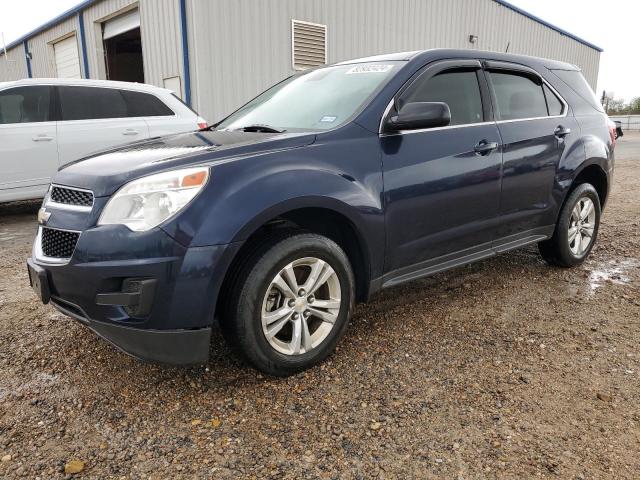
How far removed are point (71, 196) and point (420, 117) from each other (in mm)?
1810

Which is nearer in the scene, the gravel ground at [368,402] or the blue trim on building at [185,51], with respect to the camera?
the gravel ground at [368,402]

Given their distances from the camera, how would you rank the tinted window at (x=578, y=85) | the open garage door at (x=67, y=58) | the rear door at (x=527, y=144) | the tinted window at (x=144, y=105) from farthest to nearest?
1. the open garage door at (x=67, y=58)
2. the tinted window at (x=144, y=105)
3. the tinted window at (x=578, y=85)
4. the rear door at (x=527, y=144)

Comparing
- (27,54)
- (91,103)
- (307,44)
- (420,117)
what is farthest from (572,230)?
(27,54)

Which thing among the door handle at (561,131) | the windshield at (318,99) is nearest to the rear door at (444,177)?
the windshield at (318,99)

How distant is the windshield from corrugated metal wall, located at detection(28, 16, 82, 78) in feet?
38.1

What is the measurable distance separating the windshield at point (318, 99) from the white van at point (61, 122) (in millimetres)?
3342

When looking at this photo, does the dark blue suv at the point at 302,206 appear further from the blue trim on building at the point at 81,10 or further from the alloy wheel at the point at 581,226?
the blue trim on building at the point at 81,10

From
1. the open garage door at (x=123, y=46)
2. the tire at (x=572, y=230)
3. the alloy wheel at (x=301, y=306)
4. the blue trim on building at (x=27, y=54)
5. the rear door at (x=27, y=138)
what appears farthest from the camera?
the blue trim on building at (x=27, y=54)

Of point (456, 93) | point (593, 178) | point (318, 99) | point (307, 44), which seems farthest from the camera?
point (307, 44)

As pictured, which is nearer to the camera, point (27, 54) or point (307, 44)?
point (307, 44)

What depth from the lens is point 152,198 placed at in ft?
7.17

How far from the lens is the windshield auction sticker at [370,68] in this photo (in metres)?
3.11

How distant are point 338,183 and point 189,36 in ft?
26.7

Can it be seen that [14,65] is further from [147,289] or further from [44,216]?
[147,289]
